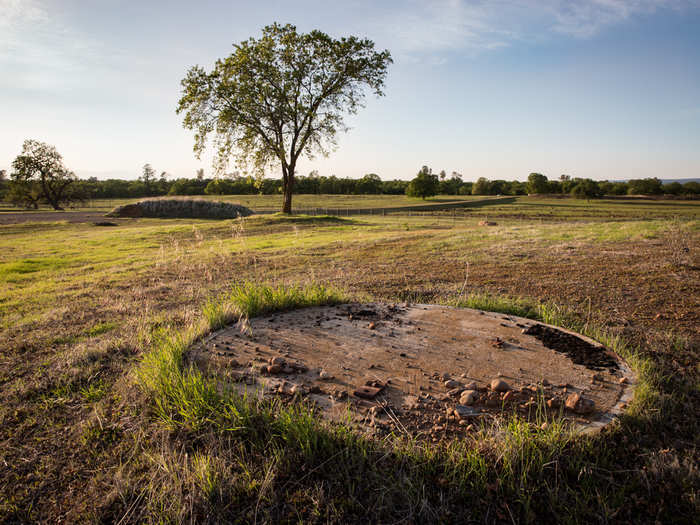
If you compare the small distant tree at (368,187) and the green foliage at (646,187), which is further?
the small distant tree at (368,187)

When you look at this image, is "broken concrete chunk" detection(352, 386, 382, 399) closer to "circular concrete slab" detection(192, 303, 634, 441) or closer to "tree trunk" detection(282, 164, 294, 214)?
"circular concrete slab" detection(192, 303, 634, 441)

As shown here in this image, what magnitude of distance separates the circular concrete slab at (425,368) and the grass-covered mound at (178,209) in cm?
3139

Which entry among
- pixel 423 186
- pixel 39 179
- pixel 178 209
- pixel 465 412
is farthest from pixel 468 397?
pixel 423 186

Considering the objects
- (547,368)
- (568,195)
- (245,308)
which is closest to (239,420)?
(245,308)

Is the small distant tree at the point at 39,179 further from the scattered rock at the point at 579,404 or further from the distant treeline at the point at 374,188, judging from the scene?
the scattered rock at the point at 579,404

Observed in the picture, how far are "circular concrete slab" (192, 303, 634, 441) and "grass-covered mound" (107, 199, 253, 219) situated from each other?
31.4 m

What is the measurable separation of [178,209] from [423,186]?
52.4 m

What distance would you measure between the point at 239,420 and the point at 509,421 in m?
1.80

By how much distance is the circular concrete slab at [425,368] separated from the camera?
255 centimetres

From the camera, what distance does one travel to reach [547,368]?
3.12 metres

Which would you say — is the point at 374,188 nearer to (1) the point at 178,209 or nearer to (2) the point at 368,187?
(2) the point at 368,187

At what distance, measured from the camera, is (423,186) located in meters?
75.4

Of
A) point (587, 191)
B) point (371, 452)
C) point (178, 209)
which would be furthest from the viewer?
point (587, 191)

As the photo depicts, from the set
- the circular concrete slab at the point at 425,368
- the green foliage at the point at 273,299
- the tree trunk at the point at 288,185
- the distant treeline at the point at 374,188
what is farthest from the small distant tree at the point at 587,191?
the green foliage at the point at 273,299
